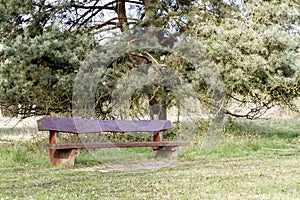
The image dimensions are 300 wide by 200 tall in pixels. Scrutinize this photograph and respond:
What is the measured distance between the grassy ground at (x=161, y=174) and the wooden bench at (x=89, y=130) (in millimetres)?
230

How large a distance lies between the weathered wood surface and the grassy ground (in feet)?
1.79

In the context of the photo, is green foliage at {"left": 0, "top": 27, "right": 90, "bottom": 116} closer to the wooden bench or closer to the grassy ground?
the grassy ground

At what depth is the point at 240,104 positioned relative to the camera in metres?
9.94

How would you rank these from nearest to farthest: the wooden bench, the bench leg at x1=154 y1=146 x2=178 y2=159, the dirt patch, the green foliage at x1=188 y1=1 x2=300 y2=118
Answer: the dirt patch, the wooden bench, the bench leg at x1=154 y1=146 x2=178 y2=159, the green foliage at x1=188 y1=1 x2=300 y2=118

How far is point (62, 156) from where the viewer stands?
638cm

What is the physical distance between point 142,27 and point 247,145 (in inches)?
132

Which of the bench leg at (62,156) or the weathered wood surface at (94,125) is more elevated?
the weathered wood surface at (94,125)

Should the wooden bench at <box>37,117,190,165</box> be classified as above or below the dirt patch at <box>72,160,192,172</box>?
above

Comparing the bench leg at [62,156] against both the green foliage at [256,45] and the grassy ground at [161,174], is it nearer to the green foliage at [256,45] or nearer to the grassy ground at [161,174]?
the grassy ground at [161,174]

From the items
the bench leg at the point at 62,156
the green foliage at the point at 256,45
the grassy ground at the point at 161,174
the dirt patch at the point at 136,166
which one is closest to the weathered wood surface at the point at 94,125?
the bench leg at the point at 62,156

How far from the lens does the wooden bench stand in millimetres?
6301

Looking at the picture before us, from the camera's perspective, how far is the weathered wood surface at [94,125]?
6.33 m

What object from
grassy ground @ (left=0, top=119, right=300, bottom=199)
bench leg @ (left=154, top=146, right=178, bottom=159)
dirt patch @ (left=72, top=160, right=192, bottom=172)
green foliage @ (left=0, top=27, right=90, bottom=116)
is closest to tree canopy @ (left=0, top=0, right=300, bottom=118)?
green foliage @ (left=0, top=27, right=90, bottom=116)

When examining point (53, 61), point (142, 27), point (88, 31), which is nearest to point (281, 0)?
point (142, 27)
